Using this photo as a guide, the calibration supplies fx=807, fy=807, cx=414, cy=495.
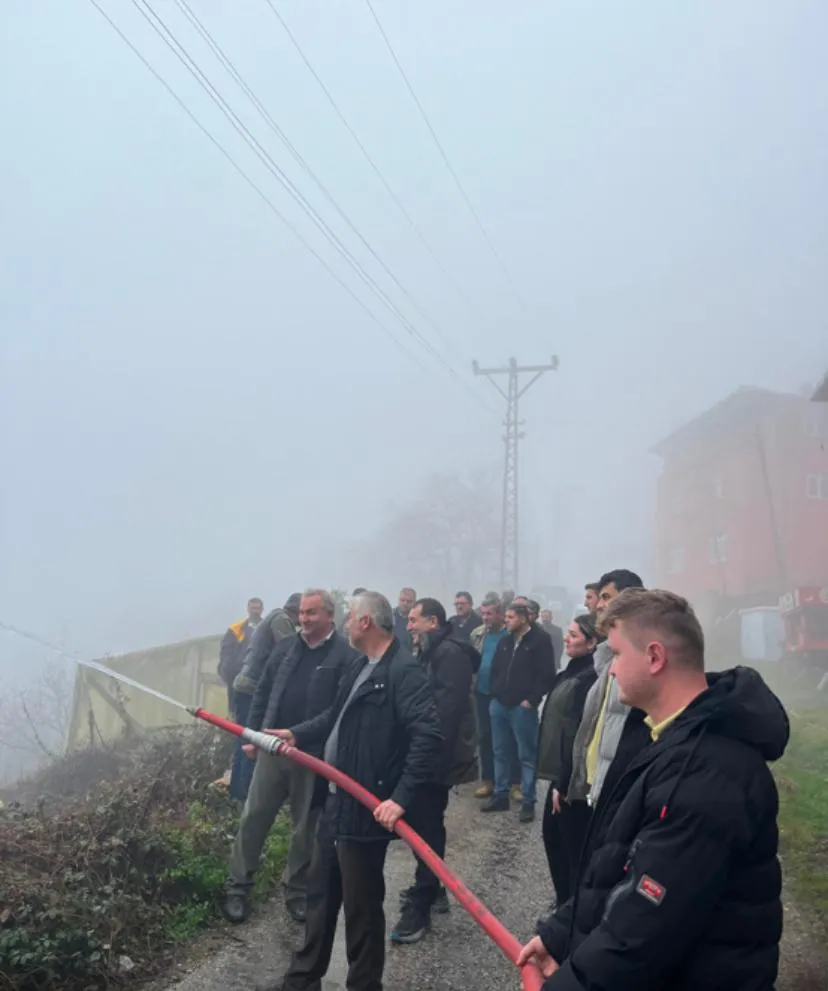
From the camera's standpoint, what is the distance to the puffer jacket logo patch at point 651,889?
1792mm

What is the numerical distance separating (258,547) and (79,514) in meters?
23.5

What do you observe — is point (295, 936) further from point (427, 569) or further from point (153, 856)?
point (427, 569)

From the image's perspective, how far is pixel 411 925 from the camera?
4930 millimetres

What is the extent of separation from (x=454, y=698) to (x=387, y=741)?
2127mm

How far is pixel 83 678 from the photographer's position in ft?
40.8

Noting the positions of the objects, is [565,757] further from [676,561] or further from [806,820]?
[676,561]

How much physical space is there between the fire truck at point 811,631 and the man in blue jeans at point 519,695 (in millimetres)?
16521

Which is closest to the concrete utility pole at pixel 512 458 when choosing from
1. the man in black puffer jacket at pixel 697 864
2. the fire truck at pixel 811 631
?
the fire truck at pixel 811 631

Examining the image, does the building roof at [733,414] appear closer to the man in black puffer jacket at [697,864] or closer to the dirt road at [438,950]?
the dirt road at [438,950]

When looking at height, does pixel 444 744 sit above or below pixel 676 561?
below

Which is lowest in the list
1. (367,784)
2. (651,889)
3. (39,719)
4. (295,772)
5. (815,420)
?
(39,719)

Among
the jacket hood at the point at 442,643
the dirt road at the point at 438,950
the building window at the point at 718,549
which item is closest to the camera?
the dirt road at the point at 438,950

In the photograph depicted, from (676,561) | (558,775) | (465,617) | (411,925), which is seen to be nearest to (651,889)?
(558,775)

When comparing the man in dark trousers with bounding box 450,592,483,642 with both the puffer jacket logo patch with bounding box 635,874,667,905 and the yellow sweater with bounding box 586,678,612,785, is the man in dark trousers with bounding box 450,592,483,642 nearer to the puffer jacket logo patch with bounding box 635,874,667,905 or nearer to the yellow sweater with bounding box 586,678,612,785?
the yellow sweater with bounding box 586,678,612,785
